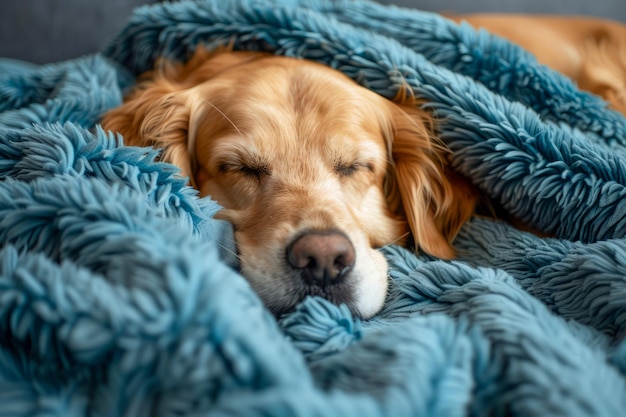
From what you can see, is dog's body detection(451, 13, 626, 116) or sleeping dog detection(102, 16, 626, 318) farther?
dog's body detection(451, 13, 626, 116)

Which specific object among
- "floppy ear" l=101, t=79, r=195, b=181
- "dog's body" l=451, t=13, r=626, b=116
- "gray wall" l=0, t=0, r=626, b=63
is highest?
"dog's body" l=451, t=13, r=626, b=116

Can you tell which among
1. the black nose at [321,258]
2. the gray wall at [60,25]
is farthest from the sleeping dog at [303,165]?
the gray wall at [60,25]

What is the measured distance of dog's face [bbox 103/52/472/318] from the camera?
3.20 ft

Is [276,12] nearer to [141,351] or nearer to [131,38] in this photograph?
[131,38]

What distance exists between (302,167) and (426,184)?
34 cm

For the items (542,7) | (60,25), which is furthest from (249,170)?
(542,7)

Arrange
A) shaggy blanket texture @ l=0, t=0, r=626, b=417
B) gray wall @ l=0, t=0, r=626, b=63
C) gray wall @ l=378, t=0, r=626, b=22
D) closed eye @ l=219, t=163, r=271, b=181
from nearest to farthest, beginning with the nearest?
shaggy blanket texture @ l=0, t=0, r=626, b=417 < closed eye @ l=219, t=163, r=271, b=181 < gray wall @ l=0, t=0, r=626, b=63 < gray wall @ l=378, t=0, r=626, b=22

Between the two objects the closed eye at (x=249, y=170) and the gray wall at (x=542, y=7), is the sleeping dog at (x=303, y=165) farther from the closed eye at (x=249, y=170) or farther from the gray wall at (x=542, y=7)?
the gray wall at (x=542, y=7)

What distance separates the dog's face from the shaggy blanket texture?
68 mm

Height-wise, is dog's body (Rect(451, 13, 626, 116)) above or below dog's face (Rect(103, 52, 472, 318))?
above

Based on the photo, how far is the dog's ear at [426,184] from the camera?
4.30 ft

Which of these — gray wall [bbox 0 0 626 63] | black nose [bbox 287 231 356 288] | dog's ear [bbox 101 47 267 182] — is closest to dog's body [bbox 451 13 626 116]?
gray wall [bbox 0 0 626 63]

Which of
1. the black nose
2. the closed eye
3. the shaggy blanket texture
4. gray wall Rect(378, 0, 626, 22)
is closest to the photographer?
the shaggy blanket texture

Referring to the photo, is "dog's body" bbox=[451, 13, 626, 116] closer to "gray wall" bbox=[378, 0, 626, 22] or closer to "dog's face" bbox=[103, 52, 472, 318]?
"gray wall" bbox=[378, 0, 626, 22]
